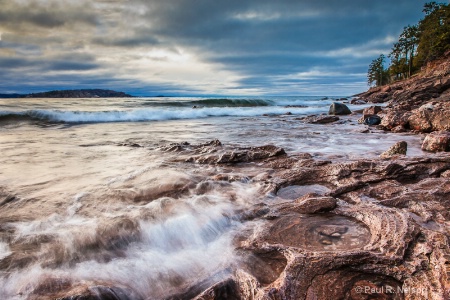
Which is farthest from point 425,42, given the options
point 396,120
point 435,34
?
point 396,120

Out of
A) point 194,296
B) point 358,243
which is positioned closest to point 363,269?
point 358,243

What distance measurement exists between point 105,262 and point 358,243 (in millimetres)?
2476

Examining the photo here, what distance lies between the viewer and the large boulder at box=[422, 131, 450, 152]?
581cm

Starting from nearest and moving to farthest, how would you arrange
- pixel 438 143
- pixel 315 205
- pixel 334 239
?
pixel 334 239 → pixel 315 205 → pixel 438 143

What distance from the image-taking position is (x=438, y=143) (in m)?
5.99

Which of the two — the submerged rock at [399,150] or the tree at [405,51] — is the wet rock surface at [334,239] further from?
the tree at [405,51]

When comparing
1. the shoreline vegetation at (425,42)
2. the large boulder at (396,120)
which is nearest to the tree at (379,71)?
the shoreline vegetation at (425,42)

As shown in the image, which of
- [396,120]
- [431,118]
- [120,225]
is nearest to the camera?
[120,225]

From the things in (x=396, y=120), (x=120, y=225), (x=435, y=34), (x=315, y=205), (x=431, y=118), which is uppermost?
(x=435, y=34)

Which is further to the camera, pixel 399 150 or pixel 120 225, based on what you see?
pixel 399 150

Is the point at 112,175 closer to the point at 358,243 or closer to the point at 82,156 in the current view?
the point at 82,156

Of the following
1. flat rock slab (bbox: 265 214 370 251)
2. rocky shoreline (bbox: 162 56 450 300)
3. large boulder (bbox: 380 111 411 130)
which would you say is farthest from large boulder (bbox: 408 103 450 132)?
flat rock slab (bbox: 265 214 370 251)

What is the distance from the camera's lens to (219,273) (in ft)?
7.70

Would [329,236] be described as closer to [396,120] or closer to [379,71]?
[396,120]
